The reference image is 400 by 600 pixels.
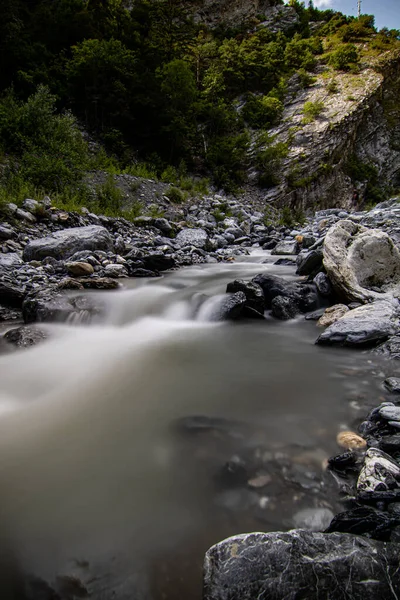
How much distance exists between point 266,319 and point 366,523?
3.46 metres

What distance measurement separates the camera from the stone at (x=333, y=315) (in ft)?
14.1

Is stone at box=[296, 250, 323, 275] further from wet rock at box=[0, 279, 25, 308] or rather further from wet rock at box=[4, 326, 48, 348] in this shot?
wet rock at box=[0, 279, 25, 308]

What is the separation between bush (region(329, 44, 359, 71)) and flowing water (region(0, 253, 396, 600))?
2891 centimetres

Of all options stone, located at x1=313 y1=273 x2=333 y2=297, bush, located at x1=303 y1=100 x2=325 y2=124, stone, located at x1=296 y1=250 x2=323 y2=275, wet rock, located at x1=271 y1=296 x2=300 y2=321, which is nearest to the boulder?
wet rock, located at x1=271 y1=296 x2=300 y2=321

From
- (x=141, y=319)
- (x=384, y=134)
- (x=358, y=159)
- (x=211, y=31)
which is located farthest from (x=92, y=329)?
(x=211, y=31)

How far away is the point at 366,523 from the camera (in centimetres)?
132

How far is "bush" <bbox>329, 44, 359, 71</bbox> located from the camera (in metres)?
23.7

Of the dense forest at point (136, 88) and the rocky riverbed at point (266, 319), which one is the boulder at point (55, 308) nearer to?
the rocky riverbed at point (266, 319)

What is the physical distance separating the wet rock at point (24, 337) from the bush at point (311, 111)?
918 inches

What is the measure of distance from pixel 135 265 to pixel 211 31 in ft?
115

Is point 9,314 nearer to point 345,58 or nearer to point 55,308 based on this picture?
point 55,308

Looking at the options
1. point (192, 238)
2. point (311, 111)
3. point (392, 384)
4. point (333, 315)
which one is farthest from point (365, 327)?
point (311, 111)

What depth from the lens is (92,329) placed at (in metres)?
4.42

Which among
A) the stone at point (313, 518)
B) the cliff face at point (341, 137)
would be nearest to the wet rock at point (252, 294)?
the stone at point (313, 518)
